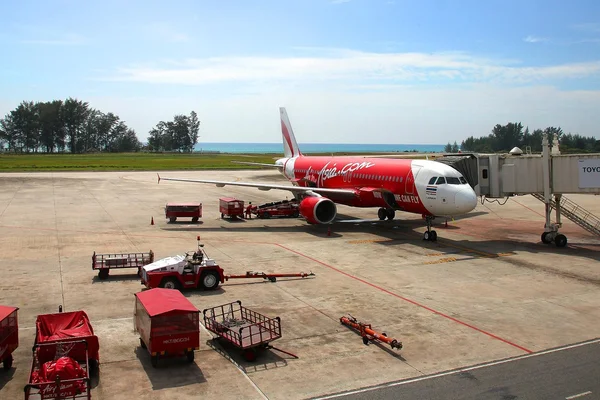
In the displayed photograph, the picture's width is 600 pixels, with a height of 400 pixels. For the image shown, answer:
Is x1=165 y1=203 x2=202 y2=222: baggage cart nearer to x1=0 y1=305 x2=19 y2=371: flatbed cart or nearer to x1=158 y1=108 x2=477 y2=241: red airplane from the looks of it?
x1=158 y1=108 x2=477 y2=241: red airplane

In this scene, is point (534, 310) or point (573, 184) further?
point (573, 184)

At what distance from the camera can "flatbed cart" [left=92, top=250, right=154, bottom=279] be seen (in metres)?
25.1

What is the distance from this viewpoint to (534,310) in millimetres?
20859

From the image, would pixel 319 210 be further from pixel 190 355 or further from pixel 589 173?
pixel 190 355

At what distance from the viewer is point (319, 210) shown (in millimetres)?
38188

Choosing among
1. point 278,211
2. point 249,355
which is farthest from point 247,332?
point 278,211

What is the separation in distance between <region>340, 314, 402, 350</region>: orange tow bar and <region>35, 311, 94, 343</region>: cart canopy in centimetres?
789

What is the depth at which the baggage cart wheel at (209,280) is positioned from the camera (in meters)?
23.2

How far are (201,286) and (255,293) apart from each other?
230 centimetres

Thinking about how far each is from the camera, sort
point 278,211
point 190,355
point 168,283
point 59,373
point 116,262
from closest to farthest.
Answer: point 59,373, point 190,355, point 168,283, point 116,262, point 278,211

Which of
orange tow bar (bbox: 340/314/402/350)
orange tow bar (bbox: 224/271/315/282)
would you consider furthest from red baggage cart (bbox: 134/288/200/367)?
orange tow bar (bbox: 224/271/315/282)

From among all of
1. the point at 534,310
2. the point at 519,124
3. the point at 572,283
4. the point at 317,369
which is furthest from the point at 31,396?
the point at 519,124

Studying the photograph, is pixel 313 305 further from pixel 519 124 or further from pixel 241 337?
pixel 519 124

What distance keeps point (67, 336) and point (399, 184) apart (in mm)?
24606
